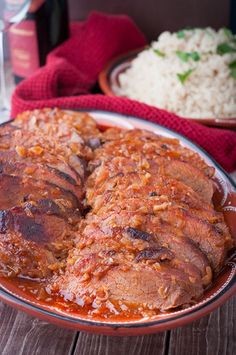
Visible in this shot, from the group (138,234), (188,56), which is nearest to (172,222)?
(138,234)

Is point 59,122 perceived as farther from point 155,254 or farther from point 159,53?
point 159,53

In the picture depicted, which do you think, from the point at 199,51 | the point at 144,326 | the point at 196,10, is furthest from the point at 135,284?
the point at 196,10

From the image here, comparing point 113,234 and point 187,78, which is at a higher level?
point 113,234

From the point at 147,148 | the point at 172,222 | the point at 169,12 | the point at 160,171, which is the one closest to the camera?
the point at 172,222

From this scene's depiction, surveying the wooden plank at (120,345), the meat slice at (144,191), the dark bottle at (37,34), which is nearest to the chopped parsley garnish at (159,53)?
the dark bottle at (37,34)

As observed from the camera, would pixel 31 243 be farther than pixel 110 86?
No

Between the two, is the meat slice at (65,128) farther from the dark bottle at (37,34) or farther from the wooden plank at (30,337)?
the dark bottle at (37,34)
